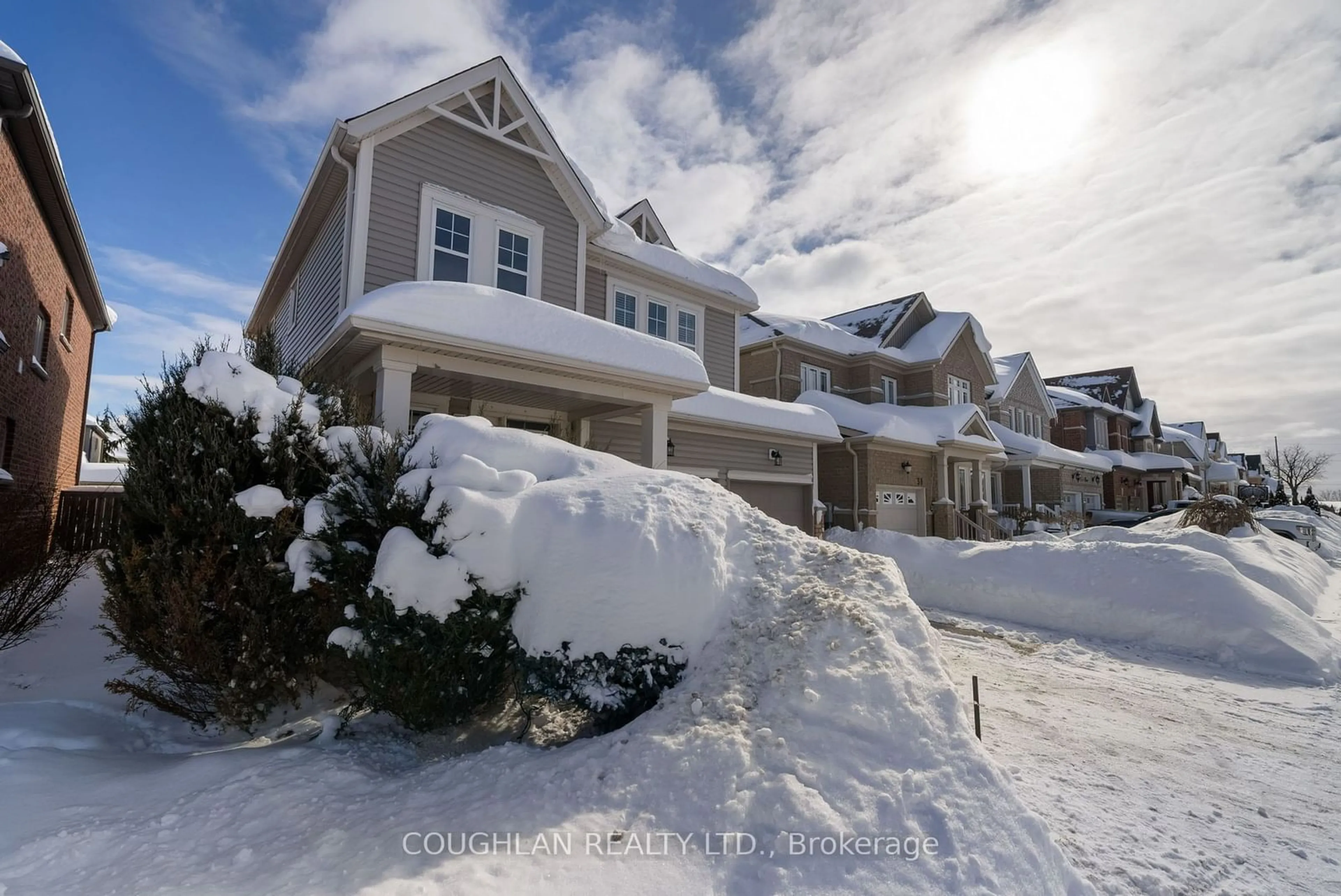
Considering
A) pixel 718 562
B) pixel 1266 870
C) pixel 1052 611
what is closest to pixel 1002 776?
pixel 1266 870

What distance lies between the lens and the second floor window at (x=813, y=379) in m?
21.6

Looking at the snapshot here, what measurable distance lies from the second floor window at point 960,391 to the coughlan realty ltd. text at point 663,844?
75.5 feet

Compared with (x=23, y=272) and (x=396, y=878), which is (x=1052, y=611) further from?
(x=23, y=272)

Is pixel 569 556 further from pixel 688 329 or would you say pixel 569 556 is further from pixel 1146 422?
pixel 1146 422

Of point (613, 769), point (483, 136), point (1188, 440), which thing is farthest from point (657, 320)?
point (1188, 440)

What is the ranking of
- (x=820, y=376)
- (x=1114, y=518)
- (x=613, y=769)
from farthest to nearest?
(x=1114, y=518) < (x=820, y=376) < (x=613, y=769)

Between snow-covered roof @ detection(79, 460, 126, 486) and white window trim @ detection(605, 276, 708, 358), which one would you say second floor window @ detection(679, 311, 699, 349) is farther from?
snow-covered roof @ detection(79, 460, 126, 486)

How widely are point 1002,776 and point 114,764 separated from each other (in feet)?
17.5

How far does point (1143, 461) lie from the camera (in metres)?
37.4

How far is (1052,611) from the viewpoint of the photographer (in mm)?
10203

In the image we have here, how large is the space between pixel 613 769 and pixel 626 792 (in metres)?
0.20

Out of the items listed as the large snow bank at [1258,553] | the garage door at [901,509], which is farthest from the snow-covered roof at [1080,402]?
the large snow bank at [1258,553]

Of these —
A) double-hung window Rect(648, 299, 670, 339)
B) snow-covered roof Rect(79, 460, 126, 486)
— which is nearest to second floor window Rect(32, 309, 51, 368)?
double-hung window Rect(648, 299, 670, 339)

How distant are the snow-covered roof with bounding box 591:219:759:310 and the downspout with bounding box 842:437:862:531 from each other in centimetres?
552
